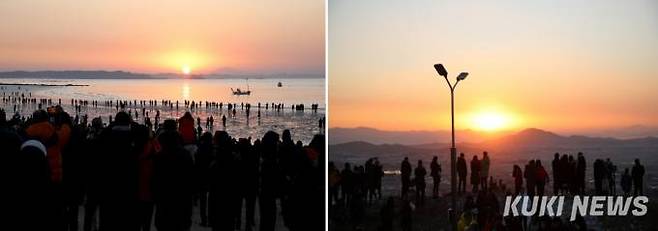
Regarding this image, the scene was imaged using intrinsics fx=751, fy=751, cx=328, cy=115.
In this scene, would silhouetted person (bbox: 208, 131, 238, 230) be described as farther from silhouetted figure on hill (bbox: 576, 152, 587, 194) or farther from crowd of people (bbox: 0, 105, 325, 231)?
silhouetted figure on hill (bbox: 576, 152, 587, 194)

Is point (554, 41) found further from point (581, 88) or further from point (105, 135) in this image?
point (105, 135)

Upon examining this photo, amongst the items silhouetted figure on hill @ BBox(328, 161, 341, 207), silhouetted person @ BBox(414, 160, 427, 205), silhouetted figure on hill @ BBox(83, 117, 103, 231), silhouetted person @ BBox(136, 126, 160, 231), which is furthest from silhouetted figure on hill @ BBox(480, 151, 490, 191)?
silhouetted figure on hill @ BBox(83, 117, 103, 231)

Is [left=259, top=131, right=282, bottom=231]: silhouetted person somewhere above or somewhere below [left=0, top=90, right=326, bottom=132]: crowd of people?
below

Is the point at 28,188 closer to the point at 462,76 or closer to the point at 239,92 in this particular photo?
the point at 239,92

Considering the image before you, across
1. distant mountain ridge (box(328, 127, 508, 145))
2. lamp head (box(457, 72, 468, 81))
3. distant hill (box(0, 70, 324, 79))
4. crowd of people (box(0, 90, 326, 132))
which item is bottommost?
distant mountain ridge (box(328, 127, 508, 145))

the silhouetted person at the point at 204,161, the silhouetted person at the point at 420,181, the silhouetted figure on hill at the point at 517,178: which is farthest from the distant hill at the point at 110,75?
the silhouetted figure on hill at the point at 517,178

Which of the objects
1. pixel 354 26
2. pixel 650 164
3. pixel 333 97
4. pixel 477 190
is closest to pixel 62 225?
pixel 333 97

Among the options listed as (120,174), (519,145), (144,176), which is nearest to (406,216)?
(519,145)
